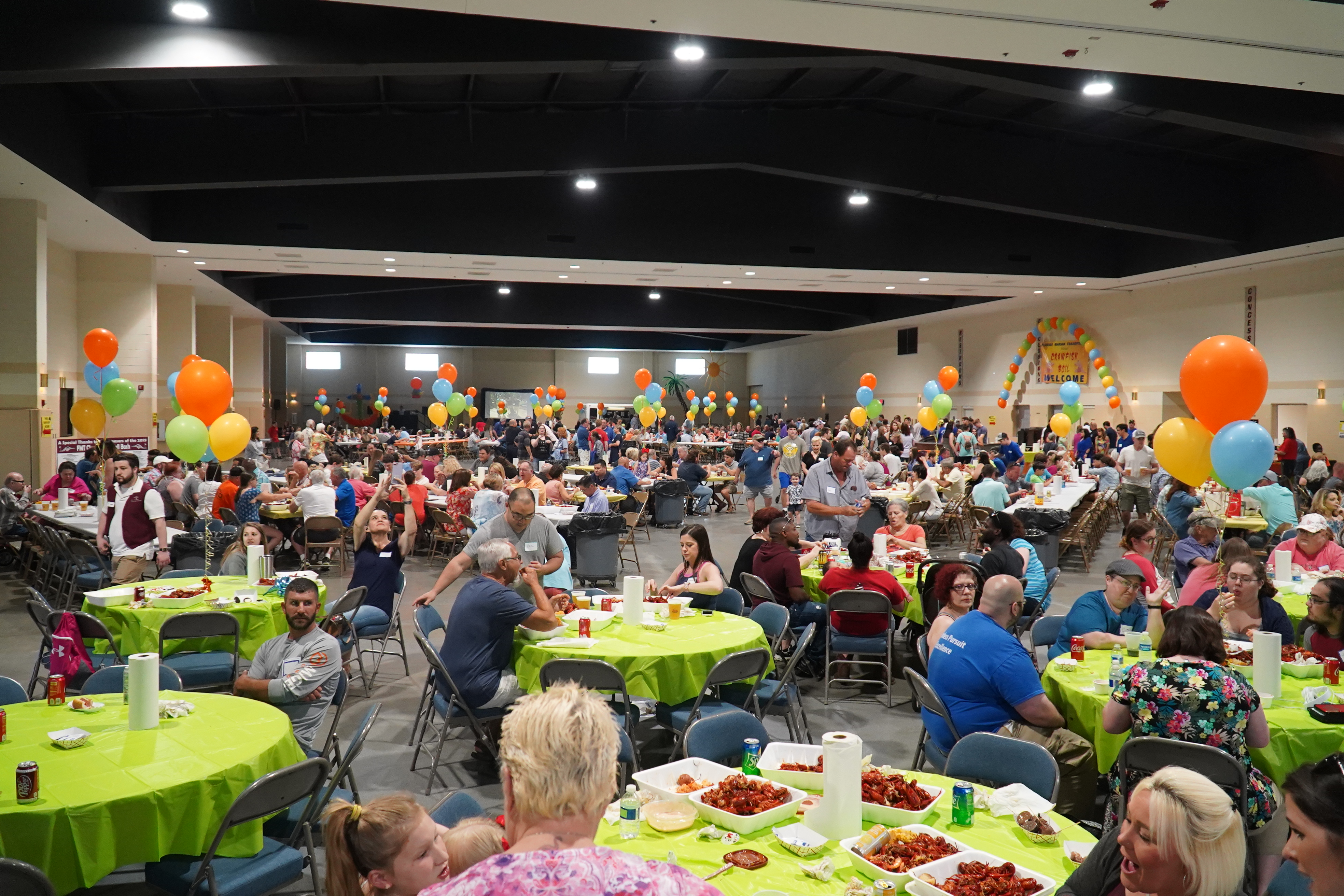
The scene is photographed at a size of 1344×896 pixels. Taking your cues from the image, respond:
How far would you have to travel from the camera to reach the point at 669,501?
1532 cm

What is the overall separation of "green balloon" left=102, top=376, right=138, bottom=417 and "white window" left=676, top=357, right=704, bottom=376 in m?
30.5

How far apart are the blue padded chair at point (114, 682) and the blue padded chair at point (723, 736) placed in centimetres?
254

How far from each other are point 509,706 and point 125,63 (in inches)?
250

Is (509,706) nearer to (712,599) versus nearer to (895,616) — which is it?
(712,599)

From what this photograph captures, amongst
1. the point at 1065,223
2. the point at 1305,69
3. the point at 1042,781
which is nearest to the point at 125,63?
the point at 1042,781

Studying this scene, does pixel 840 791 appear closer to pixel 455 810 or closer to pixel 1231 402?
pixel 455 810

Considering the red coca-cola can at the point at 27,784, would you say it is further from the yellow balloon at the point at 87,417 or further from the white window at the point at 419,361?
the white window at the point at 419,361

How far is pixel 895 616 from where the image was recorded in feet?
24.0

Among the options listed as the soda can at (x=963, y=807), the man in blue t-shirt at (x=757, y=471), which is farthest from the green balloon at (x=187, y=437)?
the man in blue t-shirt at (x=757, y=471)

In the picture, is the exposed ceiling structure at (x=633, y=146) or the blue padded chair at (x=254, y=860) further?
the exposed ceiling structure at (x=633, y=146)

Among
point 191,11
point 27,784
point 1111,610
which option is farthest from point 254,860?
point 191,11

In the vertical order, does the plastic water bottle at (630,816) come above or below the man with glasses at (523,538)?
below

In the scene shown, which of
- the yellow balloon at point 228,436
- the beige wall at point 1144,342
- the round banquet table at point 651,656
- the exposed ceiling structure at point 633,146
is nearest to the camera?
the round banquet table at point 651,656

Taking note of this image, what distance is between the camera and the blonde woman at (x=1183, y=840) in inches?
84.3
